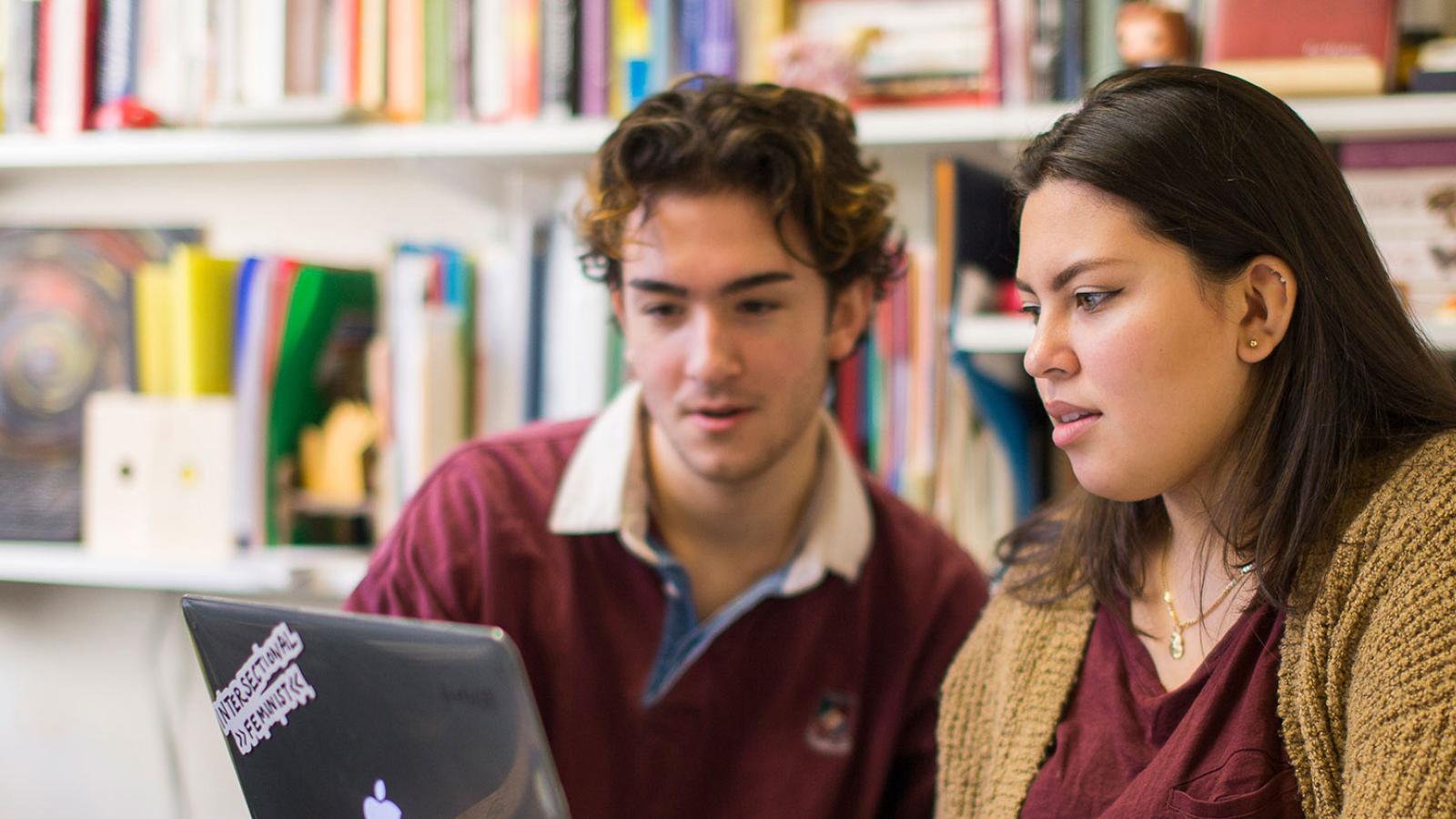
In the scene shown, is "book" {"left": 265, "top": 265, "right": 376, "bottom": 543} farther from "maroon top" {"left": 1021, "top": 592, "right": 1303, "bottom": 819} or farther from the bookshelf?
"maroon top" {"left": 1021, "top": 592, "right": 1303, "bottom": 819}

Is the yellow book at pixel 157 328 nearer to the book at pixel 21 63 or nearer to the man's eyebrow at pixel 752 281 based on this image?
the book at pixel 21 63

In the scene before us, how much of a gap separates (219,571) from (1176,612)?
46.1 inches

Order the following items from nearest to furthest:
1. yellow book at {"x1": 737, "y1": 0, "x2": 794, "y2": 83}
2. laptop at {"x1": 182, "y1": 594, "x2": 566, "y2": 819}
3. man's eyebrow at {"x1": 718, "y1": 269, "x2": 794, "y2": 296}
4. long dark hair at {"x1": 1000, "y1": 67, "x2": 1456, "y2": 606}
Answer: laptop at {"x1": 182, "y1": 594, "x2": 566, "y2": 819}
long dark hair at {"x1": 1000, "y1": 67, "x2": 1456, "y2": 606}
man's eyebrow at {"x1": 718, "y1": 269, "x2": 794, "y2": 296}
yellow book at {"x1": 737, "y1": 0, "x2": 794, "y2": 83}

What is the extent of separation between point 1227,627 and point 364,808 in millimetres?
590

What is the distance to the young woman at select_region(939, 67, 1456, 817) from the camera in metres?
0.77

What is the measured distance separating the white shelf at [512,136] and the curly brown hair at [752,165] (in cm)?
13

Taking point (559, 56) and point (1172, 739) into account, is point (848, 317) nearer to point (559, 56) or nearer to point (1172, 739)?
point (559, 56)

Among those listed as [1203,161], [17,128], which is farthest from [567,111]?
[1203,161]

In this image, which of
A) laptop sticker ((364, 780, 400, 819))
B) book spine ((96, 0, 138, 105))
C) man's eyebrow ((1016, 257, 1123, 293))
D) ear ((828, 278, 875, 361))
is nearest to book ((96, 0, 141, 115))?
book spine ((96, 0, 138, 105))

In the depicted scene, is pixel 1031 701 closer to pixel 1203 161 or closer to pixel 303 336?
pixel 1203 161

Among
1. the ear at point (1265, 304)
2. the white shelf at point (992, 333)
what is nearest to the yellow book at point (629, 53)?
the white shelf at point (992, 333)

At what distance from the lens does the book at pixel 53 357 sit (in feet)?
5.72

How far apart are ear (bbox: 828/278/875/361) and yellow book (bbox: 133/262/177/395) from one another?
91cm

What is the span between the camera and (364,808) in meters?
0.77
